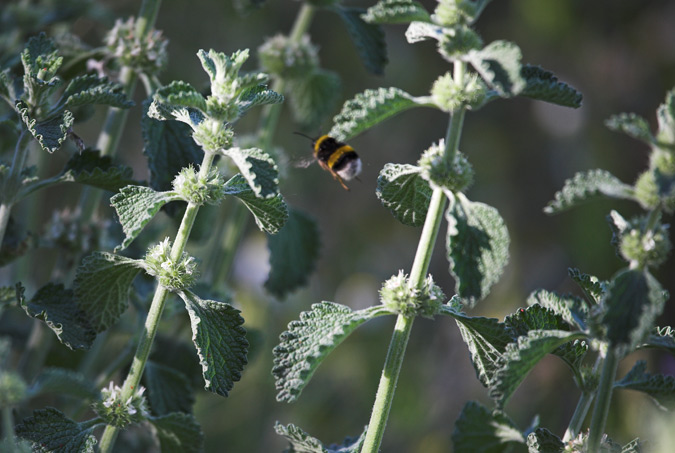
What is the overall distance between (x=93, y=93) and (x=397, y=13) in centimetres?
32

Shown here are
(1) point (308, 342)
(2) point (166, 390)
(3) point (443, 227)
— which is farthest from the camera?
(3) point (443, 227)

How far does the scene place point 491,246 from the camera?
780mm

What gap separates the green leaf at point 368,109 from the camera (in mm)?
777

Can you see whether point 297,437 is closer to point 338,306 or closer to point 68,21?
point 338,306

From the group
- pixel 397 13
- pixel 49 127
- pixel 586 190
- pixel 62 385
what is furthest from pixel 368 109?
pixel 62 385

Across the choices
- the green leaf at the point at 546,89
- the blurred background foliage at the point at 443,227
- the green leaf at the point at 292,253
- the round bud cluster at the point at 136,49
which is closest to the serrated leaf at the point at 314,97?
the green leaf at the point at 292,253

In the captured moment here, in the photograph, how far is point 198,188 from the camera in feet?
2.52

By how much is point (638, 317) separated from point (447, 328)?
1.99 m

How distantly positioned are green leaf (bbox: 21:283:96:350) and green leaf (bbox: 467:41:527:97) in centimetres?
49

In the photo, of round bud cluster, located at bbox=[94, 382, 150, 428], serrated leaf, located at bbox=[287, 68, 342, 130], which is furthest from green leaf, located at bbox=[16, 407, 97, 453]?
serrated leaf, located at bbox=[287, 68, 342, 130]

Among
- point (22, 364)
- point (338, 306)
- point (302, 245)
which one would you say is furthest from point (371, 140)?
point (338, 306)

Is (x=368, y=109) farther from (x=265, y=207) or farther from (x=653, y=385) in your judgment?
(x=653, y=385)

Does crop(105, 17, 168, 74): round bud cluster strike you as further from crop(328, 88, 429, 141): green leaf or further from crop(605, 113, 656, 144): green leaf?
crop(605, 113, 656, 144): green leaf

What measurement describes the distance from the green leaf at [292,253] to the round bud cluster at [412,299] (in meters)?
0.41
